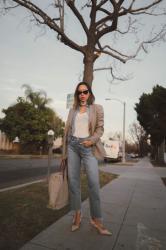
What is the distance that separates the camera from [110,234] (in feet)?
10.9

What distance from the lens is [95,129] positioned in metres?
3.49

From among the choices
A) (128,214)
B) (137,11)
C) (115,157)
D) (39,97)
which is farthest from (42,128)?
(128,214)

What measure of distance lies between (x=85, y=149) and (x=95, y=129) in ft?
0.99

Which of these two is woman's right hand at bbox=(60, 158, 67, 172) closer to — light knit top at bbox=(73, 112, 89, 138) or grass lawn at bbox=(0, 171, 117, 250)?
light knit top at bbox=(73, 112, 89, 138)

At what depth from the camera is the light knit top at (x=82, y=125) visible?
11.4 ft

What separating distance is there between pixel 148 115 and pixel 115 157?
14.2 metres

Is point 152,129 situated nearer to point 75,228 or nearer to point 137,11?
point 137,11

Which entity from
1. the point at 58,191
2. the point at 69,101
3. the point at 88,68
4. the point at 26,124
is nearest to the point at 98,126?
the point at 58,191

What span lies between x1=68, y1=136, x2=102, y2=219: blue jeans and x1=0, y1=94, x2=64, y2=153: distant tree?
40.9 m

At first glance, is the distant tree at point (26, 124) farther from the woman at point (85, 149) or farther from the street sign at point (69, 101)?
the woman at point (85, 149)

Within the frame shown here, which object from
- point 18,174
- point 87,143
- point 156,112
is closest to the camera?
point 87,143

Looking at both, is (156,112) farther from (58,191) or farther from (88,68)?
(58,191)

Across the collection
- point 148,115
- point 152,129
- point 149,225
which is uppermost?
point 148,115

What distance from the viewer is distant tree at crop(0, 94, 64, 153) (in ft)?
143
